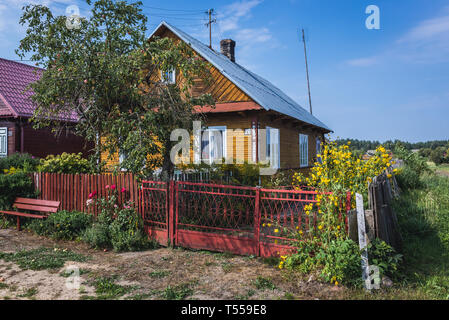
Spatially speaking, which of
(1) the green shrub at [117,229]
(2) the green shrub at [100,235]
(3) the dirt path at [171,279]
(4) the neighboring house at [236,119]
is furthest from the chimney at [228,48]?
(3) the dirt path at [171,279]

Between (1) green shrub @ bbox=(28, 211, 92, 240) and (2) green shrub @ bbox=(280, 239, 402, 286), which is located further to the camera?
(1) green shrub @ bbox=(28, 211, 92, 240)

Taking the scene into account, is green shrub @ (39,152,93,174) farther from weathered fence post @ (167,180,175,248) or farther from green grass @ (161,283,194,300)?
green grass @ (161,283,194,300)

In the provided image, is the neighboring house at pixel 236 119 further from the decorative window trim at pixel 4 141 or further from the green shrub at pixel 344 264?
the decorative window trim at pixel 4 141

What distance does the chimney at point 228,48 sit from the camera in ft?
57.5

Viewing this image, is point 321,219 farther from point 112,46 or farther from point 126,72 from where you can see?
point 112,46

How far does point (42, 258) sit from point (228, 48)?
1444 cm

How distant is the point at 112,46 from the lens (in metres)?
7.98

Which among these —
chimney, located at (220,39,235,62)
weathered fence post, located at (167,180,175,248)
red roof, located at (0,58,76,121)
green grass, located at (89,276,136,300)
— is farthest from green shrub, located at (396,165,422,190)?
red roof, located at (0,58,76,121)

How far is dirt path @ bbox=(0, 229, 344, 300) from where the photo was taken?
4.39 metres

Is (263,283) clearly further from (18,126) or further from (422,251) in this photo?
(18,126)

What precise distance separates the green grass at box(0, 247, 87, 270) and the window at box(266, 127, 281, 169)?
8.19m

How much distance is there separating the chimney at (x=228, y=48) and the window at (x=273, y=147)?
6169mm
